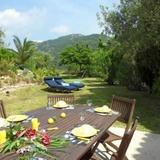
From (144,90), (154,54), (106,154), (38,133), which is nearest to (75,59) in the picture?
(144,90)

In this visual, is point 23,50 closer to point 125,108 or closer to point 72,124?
point 125,108

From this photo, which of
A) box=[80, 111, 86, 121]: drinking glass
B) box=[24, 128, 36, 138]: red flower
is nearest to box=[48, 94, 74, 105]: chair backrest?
box=[80, 111, 86, 121]: drinking glass

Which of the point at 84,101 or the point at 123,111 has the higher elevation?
the point at 123,111

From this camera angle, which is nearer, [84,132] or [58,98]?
[84,132]

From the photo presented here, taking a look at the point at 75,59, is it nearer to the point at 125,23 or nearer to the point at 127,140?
the point at 125,23

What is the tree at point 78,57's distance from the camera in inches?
1479

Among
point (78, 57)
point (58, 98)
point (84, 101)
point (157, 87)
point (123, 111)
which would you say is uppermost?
point (78, 57)

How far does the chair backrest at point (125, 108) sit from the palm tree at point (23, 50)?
2317 cm

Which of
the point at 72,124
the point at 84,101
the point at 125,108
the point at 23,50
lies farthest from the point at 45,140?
the point at 23,50

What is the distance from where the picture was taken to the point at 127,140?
11.6 feet

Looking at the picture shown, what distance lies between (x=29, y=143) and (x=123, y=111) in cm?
276

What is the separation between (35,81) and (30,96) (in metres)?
5.42

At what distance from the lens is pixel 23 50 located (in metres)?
29.7

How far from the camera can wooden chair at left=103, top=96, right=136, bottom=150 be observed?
550cm
